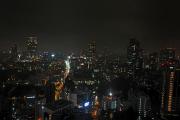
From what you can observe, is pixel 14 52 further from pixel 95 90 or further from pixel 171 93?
pixel 171 93

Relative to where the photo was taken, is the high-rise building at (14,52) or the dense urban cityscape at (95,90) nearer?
the dense urban cityscape at (95,90)

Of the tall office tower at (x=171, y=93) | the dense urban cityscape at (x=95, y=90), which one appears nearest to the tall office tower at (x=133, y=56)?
the dense urban cityscape at (x=95, y=90)

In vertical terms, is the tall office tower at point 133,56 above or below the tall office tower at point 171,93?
above

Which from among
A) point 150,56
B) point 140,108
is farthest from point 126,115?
point 150,56

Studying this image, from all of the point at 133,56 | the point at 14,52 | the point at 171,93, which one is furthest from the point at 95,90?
the point at 14,52

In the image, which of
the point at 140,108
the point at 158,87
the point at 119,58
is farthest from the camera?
the point at 119,58

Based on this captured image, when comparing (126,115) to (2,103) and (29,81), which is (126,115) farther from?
(29,81)

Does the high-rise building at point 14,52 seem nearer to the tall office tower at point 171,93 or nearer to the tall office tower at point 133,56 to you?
the tall office tower at point 133,56

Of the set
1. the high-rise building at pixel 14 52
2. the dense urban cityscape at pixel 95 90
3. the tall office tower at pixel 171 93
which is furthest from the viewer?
the high-rise building at pixel 14 52
